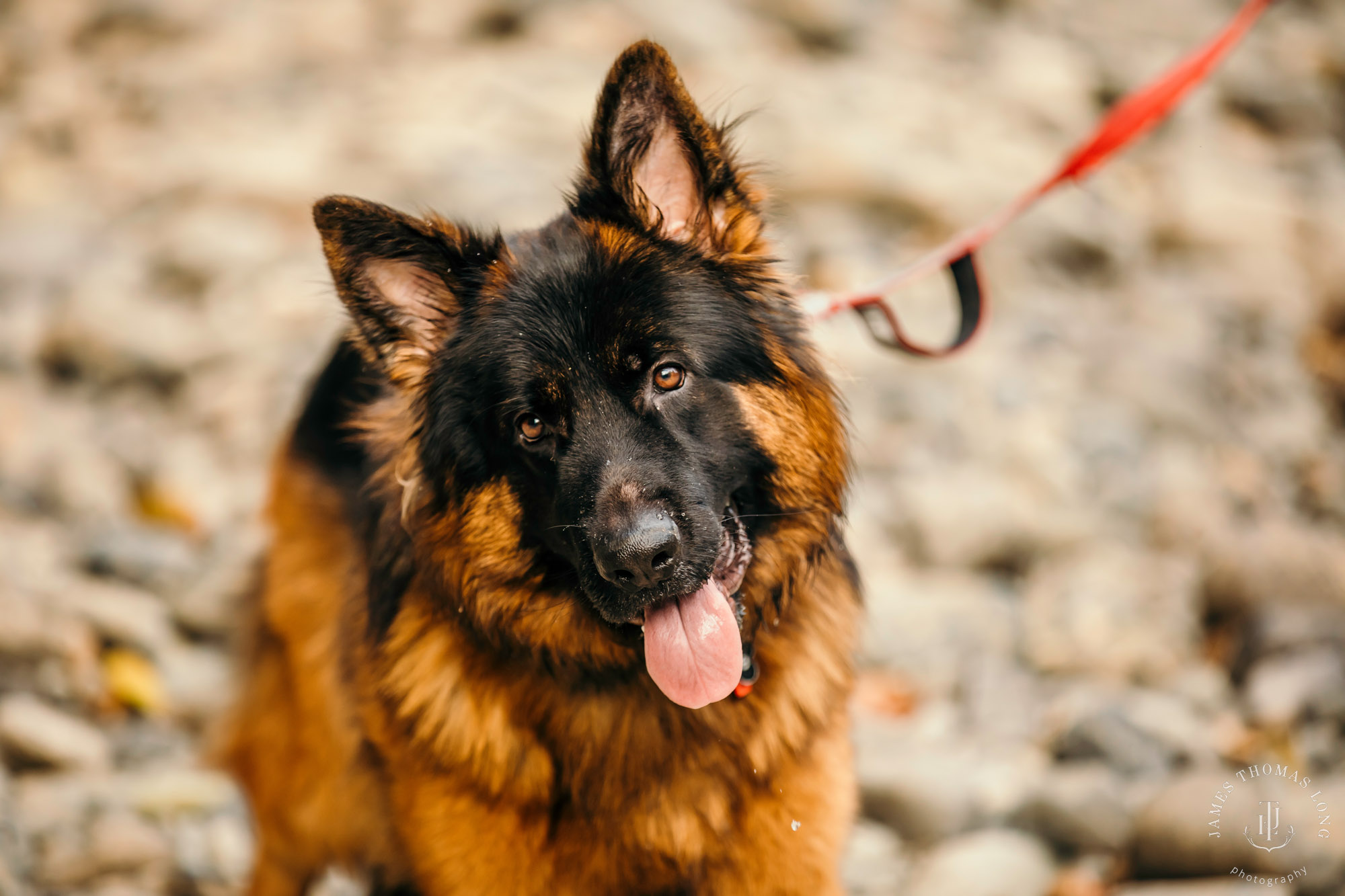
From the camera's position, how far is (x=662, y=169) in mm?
2865

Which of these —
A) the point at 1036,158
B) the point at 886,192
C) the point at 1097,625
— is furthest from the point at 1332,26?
the point at 1097,625

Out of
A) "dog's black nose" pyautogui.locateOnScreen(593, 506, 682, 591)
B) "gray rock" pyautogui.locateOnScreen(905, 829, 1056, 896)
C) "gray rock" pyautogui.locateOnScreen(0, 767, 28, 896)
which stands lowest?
"gray rock" pyautogui.locateOnScreen(0, 767, 28, 896)

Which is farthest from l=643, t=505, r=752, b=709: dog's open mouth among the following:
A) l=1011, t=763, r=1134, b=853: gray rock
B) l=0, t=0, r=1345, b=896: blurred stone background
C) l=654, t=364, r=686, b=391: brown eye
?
l=1011, t=763, r=1134, b=853: gray rock

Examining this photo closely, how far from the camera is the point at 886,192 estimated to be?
26.6 ft

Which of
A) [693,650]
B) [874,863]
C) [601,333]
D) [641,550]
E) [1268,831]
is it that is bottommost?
[874,863]

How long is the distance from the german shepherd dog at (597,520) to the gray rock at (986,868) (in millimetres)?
1251

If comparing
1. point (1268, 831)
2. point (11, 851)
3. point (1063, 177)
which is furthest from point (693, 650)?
point (11, 851)

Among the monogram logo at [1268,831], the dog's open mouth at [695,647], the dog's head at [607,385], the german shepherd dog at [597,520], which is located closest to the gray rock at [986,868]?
the monogram logo at [1268,831]

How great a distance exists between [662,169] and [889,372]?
14.2 ft

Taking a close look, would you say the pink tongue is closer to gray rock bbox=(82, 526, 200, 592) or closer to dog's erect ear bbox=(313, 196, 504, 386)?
dog's erect ear bbox=(313, 196, 504, 386)

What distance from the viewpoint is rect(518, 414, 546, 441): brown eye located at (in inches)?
110

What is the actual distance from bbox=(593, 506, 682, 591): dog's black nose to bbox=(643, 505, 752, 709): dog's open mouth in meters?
0.15

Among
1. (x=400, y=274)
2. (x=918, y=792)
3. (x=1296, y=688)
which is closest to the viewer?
(x=400, y=274)

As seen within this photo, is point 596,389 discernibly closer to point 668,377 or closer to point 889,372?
point 668,377
